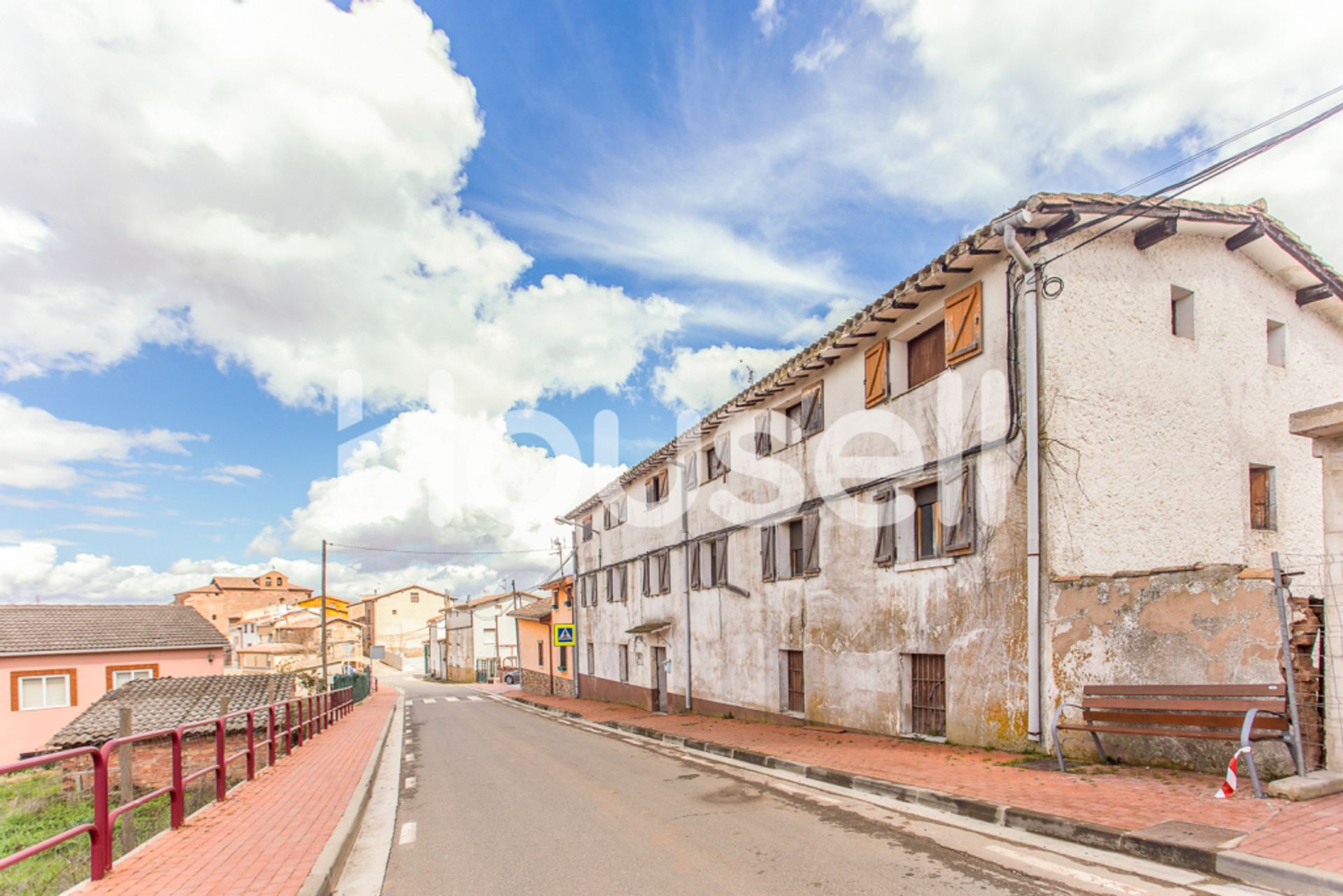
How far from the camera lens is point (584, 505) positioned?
3291 cm

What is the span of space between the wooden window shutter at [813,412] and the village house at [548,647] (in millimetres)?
21383

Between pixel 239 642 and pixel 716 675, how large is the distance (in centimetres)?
6966

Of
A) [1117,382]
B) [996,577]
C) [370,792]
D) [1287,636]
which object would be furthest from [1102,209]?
[370,792]

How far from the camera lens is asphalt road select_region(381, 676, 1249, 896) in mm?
5461

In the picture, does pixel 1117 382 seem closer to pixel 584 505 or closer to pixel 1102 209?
pixel 1102 209

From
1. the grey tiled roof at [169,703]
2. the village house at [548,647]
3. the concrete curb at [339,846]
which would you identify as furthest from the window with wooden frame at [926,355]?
the village house at [548,647]

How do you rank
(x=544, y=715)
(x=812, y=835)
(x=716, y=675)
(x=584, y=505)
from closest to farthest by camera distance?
(x=812, y=835)
(x=716, y=675)
(x=544, y=715)
(x=584, y=505)

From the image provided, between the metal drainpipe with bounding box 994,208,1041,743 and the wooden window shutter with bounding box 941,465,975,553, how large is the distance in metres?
1.10

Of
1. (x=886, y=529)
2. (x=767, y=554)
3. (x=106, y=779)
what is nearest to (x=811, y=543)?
(x=767, y=554)

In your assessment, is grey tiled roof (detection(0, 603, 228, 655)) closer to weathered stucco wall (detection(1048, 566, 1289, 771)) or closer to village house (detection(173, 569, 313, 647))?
weathered stucco wall (detection(1048, 566, 1289, 771))

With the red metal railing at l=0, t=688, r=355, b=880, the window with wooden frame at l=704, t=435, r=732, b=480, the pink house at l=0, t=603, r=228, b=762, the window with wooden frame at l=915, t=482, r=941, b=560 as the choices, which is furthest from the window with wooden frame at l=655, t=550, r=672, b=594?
the pink house at l=0, t=603, r=228, b=762

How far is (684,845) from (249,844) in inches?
154

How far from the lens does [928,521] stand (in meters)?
12.3

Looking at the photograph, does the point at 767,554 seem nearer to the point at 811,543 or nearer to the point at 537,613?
the point at 811,543
